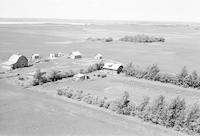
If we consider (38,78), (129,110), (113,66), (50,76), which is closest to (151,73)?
(113,66)

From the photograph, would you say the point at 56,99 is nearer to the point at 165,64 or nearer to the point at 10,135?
the point at 10,135

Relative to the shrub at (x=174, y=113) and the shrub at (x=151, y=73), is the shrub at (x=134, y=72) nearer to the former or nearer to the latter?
the shrub at (x=151, y=73)

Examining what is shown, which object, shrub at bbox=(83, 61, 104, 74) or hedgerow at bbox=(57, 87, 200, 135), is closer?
hedgerow at bbox=(57, 87, 200, 135)

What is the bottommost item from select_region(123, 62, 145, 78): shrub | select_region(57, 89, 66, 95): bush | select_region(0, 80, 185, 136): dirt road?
select_region(0, 80, 185, 136): dirt road

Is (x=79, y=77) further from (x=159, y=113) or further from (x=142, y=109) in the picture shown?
(x=159, y=113)

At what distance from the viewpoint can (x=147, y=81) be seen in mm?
54000

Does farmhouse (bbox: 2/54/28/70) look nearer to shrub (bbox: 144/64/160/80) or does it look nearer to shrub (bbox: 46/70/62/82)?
shrub (bbox: 46/70/62/82)

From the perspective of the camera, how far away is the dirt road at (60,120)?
1236 inches

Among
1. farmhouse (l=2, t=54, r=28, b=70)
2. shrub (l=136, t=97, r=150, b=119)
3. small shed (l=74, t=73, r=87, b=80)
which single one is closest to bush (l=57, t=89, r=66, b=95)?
small shed (l=74, t=73, r=87, b=80)

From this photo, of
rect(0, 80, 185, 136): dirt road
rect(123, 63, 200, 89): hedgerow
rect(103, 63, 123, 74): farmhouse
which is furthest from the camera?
rect(103, 63, 123, 74): farmhouse

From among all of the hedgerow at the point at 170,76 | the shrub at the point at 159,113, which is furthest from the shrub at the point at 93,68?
the shrub at the point at 159,113

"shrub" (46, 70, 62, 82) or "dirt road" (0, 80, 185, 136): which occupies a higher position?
"shrub" (46, 70, 62, 82)

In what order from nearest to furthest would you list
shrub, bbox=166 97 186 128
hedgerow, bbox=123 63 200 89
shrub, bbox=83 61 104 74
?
Answer: shrub, bbox=166 97 186 128 → hedgerow, bbox=123 63 200 89 → shrub, bbox=83 61 104 74

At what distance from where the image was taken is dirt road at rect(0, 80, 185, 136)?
31.4 metres
